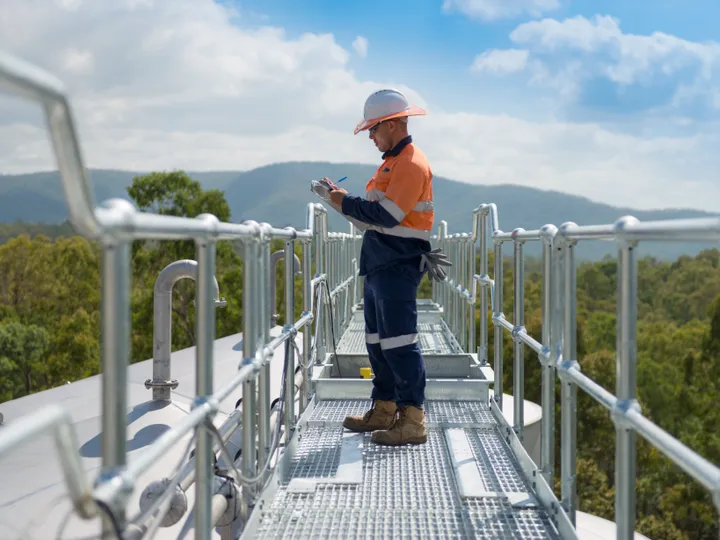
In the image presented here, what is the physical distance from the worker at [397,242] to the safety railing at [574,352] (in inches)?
19.6

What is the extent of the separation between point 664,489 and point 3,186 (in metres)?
42.7

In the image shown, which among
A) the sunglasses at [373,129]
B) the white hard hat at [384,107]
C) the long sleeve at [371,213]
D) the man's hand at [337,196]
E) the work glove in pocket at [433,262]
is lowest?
the work glove in pocket at [433,262]

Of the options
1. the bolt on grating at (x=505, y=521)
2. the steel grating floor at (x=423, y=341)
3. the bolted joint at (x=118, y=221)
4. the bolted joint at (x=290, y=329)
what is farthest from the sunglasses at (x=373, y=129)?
the steel grating floor at (x=423, y=341)

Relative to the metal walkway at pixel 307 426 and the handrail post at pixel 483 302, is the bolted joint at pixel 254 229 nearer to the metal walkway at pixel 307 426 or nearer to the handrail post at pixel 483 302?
the metal walkway at pixel 307 426

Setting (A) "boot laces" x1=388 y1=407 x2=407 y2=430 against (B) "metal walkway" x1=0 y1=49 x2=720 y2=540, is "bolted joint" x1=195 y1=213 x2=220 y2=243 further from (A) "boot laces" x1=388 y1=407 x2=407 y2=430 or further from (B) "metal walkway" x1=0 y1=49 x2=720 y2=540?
(A) "boot laces" x1=388 y1=407 x2=407 y2=430

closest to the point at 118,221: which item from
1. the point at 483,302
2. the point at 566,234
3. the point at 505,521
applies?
the point at 566,234

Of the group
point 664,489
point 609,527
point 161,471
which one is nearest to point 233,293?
point 664,489

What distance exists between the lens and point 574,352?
8.53 ft

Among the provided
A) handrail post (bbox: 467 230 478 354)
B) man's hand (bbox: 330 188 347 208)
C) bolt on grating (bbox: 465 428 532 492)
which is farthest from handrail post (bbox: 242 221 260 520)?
handrail post (bbox: 467 230 478 354)

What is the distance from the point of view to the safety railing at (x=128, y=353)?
3.66ft

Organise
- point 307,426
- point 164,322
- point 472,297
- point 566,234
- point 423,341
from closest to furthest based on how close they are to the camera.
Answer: point 566,234 → point 307,426 → point 164,322 → point 472,297 → point 423,341

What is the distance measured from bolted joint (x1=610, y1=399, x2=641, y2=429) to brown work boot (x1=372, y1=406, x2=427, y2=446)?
1.86m

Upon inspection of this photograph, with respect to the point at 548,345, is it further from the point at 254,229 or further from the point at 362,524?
the point at 254,229

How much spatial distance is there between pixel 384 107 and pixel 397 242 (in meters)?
0.72
